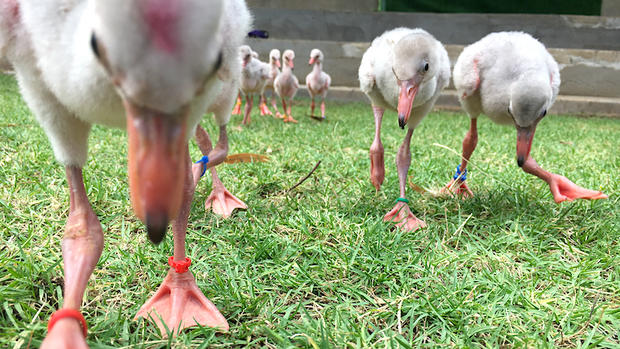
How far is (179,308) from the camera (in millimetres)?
1634

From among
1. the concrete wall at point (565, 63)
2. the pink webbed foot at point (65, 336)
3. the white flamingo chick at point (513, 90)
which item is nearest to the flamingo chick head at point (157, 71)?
the pink webbed foot at point (65, 336)

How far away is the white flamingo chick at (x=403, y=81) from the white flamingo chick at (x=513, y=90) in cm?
34

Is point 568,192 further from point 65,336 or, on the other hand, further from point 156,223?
point 65,336

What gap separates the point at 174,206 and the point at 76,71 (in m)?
0.43

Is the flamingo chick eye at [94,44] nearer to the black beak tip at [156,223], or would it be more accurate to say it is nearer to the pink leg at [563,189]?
the black beak tip at [156,223]

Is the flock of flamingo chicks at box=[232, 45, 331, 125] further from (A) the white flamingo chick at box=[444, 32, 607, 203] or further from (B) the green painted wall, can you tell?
(B) the green painted wall

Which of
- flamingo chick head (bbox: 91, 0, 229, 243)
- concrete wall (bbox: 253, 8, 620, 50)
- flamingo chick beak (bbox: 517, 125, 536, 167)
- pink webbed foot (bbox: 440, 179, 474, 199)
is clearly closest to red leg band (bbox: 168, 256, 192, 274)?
flamingo chick head (bbox: 91, 0, 229, 243)

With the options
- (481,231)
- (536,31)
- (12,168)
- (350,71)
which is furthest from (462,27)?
(12,168)

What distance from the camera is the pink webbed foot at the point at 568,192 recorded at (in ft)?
9.46

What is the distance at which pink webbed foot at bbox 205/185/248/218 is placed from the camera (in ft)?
8.90

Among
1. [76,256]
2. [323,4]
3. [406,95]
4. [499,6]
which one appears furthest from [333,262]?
[323,4]

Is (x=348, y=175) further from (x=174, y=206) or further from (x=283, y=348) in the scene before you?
(x=174, y=206)

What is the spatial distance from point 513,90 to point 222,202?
209 cm

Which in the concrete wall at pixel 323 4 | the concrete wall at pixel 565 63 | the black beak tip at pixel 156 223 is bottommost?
the concrete wall at pixel 565 63
